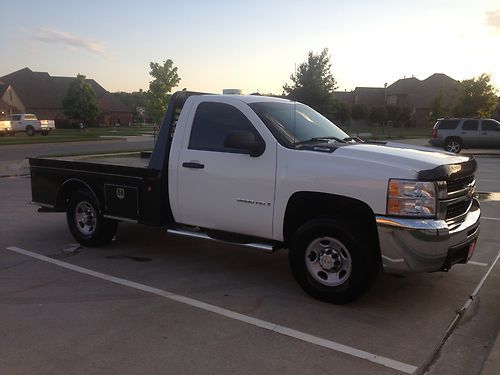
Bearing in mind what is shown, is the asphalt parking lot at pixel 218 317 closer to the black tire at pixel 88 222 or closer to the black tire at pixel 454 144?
the black tire at pixel 88 222

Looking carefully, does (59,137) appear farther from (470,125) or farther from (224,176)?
(224,176)

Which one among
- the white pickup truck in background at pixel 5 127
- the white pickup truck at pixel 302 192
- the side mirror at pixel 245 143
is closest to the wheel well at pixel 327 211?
the white pickup truck at pixel 302 192

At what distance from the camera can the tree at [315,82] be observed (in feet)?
124

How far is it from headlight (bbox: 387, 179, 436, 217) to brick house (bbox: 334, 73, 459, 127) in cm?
7130

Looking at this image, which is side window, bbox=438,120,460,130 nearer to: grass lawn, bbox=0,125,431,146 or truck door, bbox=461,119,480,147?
truck door, bbox=461,119,480,147

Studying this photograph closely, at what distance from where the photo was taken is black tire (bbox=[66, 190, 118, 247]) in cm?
657

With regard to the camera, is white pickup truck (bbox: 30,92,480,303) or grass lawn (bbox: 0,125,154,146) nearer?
white pickup truck (bbox: 30,92,480,303)

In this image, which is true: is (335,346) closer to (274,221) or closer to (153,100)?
(274,221)

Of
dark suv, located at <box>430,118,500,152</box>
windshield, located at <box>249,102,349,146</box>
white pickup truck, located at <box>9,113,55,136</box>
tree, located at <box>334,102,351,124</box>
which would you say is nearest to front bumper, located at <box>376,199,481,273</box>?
windshield, located at <box>249,102,349,146</box>

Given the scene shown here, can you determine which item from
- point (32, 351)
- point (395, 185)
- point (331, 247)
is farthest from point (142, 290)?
point (395, 185)

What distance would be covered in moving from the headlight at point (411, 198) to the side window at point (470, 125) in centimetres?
2341

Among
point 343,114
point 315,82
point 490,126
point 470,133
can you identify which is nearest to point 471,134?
point 470,133

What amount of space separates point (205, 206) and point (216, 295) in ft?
3.22

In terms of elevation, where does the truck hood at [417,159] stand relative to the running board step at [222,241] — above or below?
above
